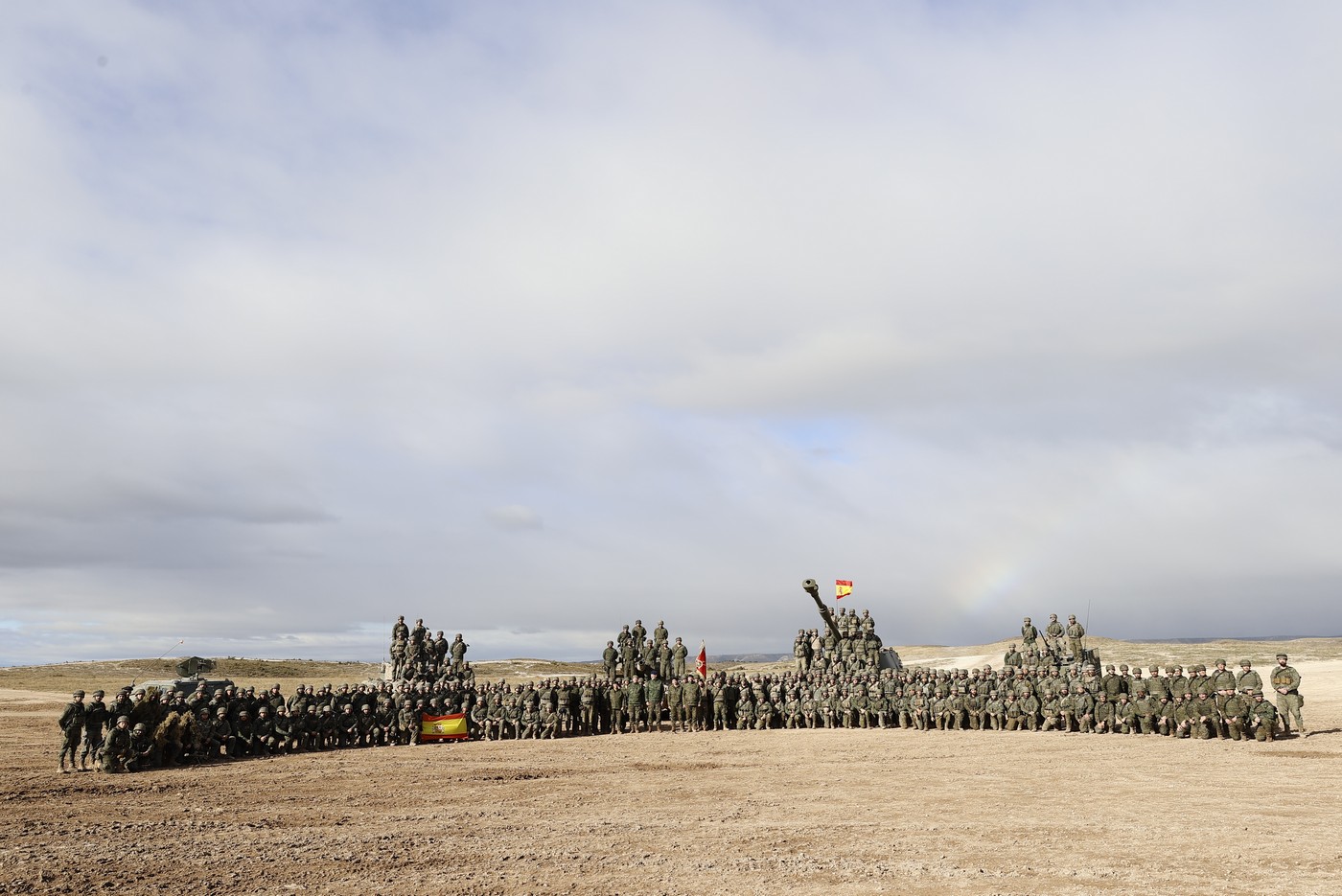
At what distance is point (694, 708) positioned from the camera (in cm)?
2708

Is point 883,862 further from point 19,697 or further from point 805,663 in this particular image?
point 19,697

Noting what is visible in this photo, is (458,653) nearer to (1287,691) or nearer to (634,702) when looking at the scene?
(634,702)

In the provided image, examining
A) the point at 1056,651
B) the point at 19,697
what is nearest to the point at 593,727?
the point at 1056,651

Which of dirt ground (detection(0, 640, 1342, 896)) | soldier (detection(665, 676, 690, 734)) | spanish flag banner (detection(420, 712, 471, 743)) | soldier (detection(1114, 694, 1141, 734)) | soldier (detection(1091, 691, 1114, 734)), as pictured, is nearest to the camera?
dirt ground (detection(0, 640, 1342, 896))

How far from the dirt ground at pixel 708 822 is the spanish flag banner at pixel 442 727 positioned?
4106 millimetres

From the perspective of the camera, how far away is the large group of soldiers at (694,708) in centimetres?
2006

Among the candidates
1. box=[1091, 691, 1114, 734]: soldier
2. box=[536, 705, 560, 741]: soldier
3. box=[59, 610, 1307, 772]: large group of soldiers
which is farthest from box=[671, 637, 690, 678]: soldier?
box=[1091, 691, 1114, 734]: soldier

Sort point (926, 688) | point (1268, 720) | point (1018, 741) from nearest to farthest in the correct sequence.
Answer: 1. point (1268, 720)
2. point (1018, 741)
3. point (926, 688)

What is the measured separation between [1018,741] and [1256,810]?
9957 millimetres

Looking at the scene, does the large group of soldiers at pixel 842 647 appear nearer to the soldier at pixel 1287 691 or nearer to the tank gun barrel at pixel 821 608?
the tank gun barrel at pixel 821 608

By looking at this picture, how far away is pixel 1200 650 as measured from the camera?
54.5m

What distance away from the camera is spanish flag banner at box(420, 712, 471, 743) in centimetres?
2525

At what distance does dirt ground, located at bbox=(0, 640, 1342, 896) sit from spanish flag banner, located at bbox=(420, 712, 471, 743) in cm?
411

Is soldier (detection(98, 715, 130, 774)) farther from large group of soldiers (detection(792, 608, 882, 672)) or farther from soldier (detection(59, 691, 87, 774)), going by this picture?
large group of soldiers (detection(792, 608, 882, 672))
